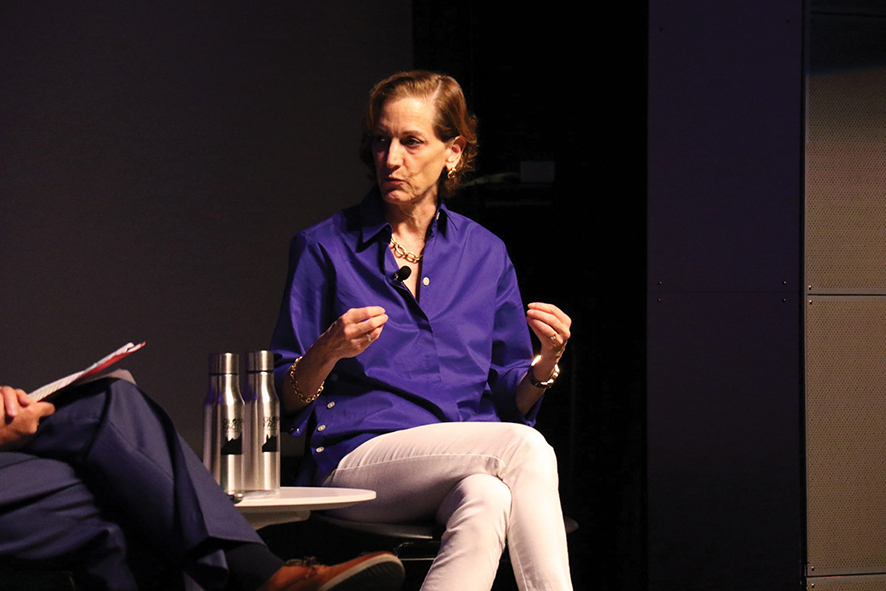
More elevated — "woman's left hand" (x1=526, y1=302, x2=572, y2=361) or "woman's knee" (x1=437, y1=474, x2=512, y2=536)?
"woman's left hand" (x1=526, y1=302, x2=572, y2=361)

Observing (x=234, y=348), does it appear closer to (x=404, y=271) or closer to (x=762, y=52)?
(x=404, y=271)

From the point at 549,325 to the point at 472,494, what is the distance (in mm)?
512

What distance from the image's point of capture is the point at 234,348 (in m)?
3.91

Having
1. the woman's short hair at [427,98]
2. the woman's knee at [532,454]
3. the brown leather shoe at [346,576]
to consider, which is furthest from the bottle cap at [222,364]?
the woman's short hair at [427,98]

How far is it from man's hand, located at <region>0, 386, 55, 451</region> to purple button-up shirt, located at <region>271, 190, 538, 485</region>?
0.64 metres

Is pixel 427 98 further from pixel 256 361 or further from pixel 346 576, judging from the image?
pixel 346 576

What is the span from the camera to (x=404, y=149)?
2.29m

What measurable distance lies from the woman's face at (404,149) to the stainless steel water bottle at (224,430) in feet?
2.41

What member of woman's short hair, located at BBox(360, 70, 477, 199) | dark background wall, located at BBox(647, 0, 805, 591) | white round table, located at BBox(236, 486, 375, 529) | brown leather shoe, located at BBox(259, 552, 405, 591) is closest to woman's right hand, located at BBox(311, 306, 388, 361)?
white round table, located at BBox(236, 486, 375, 529)

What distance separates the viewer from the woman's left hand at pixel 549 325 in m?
2.09

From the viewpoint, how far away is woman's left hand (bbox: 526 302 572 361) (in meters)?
2.09

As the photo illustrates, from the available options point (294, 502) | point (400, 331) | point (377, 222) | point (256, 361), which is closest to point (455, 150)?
point (377, 222)

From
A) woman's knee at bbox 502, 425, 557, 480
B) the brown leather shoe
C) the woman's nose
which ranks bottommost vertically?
the brown leather shoe

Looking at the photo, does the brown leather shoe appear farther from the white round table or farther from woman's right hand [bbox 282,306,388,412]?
woman's right hand [bbox 282,306,388,412]
